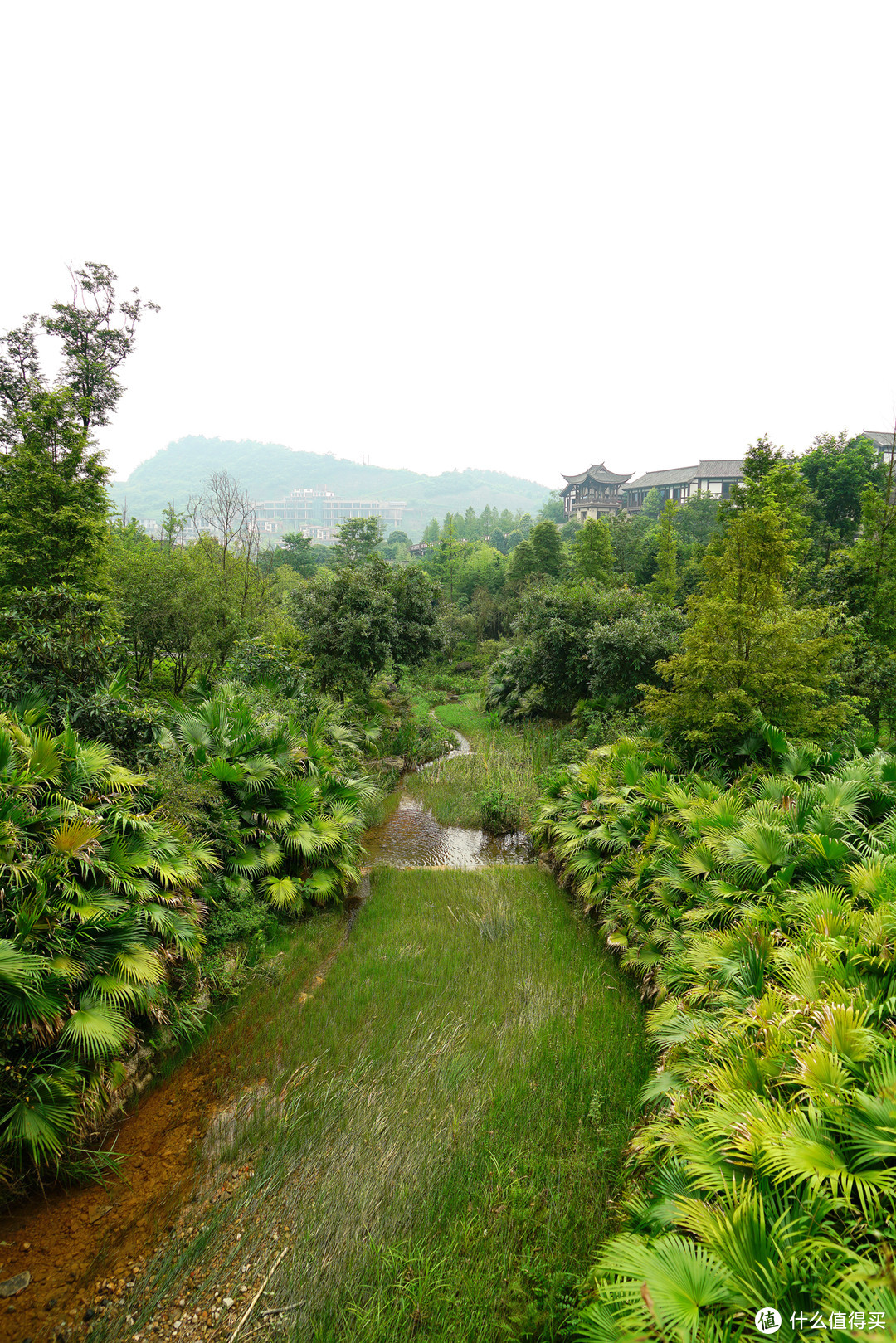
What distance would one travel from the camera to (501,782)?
1350cm

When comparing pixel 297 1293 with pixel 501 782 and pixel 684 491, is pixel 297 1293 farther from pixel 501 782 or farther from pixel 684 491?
pixel 684 491

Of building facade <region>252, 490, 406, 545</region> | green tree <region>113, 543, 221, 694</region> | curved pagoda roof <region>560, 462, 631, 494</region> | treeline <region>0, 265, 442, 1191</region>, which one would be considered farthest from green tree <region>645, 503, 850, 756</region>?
building facade <region>252, 490, 406, 545</region>

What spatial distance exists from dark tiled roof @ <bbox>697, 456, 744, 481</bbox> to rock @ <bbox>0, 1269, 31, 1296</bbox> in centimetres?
6182

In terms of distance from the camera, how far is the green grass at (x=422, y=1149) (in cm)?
331

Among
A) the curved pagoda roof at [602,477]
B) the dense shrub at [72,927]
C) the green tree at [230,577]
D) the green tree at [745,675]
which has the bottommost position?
the dense shrub at [72,927]

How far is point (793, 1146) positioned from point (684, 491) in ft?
210

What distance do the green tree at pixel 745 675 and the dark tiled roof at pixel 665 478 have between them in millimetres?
54715

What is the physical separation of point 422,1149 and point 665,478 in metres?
66.8

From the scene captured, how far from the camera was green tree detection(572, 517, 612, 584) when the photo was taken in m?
25.3

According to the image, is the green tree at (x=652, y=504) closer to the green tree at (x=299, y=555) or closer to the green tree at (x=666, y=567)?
the green tree at (x=666, y=567)

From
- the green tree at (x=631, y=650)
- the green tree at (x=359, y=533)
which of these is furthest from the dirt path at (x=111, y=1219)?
the green tree at (x=359, y=533)

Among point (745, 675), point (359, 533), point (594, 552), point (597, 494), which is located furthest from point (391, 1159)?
point (597, 494)

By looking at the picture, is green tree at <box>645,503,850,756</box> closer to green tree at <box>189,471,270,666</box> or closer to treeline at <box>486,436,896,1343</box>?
treeline at <box>486,436,896,1343</box>

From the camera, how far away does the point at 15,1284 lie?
3365 millimetres
